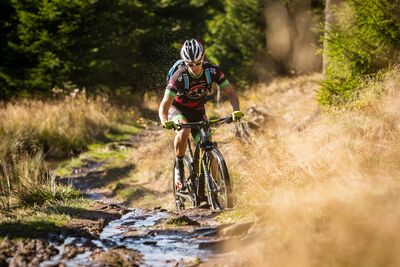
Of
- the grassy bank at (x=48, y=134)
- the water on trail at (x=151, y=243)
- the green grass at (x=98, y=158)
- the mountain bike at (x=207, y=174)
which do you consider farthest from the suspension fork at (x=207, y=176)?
the green grass at (x=98, y=158)

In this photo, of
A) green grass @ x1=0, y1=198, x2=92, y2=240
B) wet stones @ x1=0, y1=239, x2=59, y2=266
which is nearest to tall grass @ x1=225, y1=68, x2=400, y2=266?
wet stones @ x1=0, y1=239, x2=59, y2=266

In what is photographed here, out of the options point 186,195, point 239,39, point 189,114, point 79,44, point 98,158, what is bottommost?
point 98,158

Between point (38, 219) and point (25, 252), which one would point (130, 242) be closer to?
point (25, 252)

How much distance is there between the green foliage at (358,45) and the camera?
8828 mm

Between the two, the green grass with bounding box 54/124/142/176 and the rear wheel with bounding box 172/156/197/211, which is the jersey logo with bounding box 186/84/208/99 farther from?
the green grass with bounding box 54/124/142/176

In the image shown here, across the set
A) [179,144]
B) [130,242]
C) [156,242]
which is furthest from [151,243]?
[179,144]

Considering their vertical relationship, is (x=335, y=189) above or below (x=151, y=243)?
above

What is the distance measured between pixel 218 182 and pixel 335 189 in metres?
2.00

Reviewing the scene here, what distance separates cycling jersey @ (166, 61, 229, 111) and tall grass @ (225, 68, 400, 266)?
1.20m

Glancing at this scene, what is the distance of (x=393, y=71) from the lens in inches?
324

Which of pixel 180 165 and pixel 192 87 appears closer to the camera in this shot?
pixel 192 87

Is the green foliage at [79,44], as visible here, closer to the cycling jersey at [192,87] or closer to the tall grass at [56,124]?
the tall grass at [56,124]

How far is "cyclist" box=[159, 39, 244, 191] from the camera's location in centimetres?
729

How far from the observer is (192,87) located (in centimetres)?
772
